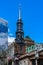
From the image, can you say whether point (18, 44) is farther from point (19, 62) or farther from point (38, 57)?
point (38, 57)

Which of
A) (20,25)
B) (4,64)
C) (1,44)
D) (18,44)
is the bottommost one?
(4,64)

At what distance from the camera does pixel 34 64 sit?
50656 mm

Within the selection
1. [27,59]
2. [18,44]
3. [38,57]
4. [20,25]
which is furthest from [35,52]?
[20,25]

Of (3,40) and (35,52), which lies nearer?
(3,40)

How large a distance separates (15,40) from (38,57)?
78.8 feet

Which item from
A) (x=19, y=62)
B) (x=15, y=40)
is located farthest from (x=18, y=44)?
(x=19, y=62)

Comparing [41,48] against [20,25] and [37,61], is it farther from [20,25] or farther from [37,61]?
[20,25]

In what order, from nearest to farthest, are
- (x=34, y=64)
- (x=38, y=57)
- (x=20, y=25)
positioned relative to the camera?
(x=38, y=57), (x=34, y=64), (x=20, y=25)

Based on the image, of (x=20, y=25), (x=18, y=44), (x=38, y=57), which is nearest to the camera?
(x=38, y=57)

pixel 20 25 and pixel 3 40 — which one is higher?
pixel 20 25

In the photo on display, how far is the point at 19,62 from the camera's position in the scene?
5688cm

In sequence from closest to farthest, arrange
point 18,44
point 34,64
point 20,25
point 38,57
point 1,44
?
point 1,44 < point 38,57 < point 34,64 < point 18,44 < point 20,25

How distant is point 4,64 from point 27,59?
107 ft

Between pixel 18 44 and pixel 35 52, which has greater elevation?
pixel 18 44
